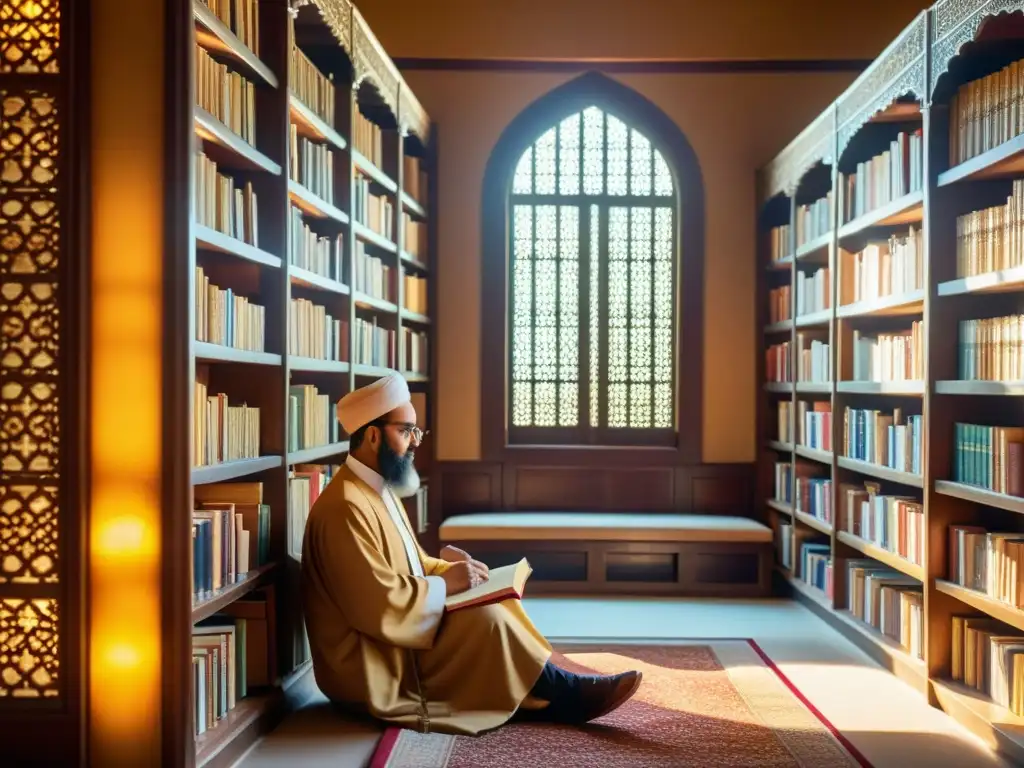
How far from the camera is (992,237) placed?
13.7 feet

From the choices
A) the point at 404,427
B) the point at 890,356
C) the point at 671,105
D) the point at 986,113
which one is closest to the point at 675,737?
the point at 404,427

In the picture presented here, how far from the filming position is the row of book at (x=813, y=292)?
637 centimetres

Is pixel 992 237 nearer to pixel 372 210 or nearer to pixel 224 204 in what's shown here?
pixel 224 204

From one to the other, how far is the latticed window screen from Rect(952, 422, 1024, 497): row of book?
3.58 meters

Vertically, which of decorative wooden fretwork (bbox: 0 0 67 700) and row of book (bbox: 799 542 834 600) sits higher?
decorative wooden fretwork (bbox: 0 0 67 700)

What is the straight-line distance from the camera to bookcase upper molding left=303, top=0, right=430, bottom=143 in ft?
16.1

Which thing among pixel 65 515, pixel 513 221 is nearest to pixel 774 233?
pixel 513 221

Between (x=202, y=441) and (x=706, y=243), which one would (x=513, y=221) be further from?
(x=202, y=441)

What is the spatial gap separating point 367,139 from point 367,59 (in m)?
0.51

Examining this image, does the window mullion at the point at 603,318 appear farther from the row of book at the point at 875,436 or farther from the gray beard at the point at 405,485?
the gray beard at the point at 405,485

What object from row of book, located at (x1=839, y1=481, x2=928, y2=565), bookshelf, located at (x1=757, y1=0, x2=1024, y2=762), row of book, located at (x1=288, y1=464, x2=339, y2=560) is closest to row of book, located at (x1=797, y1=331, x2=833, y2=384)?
bookshelf, located at (x1=757, y1=0, x2=1024, y2=762)

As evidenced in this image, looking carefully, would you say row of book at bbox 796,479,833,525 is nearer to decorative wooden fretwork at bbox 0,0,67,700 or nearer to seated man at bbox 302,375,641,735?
seated man at bbox 302,375,641,735

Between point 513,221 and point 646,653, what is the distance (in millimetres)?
3693

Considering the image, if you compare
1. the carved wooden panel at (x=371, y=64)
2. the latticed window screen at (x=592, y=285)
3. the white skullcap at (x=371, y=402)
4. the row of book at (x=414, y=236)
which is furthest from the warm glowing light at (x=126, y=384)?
the latticed window screen at (x=592, y=285)
